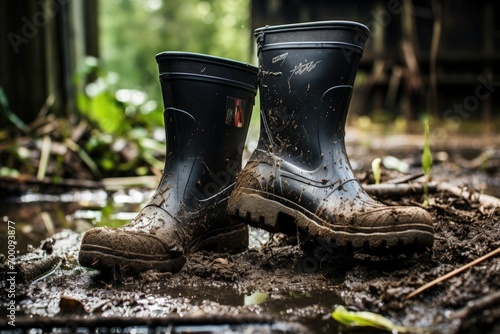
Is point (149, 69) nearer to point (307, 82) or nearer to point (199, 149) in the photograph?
point (199, 149)

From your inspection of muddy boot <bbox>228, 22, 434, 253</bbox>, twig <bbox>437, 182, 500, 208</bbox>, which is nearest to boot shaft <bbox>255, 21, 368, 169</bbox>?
muddy boot <bbox>228, 22, 434, 253</bbox>

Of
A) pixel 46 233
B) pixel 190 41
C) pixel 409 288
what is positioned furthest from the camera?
pixel 190 41

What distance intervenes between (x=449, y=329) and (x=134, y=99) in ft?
11.8

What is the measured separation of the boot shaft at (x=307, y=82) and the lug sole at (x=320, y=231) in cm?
15

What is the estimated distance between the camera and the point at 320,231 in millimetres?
1430

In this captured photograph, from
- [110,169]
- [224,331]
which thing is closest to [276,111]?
[224,331]

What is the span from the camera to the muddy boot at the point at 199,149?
157cm

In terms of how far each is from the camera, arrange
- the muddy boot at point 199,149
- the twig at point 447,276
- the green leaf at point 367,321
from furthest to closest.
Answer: the muddy boot at point 199,149 → the twig at point 447,276 → the green leaf at point 367,321

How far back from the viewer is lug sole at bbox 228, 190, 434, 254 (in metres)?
1.34

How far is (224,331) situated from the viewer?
1.01 m

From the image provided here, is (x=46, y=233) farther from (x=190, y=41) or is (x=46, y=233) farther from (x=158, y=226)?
(x=190, y=41)

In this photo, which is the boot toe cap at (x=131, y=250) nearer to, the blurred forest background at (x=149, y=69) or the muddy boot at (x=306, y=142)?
the muddy boot at (x=306, y=142)

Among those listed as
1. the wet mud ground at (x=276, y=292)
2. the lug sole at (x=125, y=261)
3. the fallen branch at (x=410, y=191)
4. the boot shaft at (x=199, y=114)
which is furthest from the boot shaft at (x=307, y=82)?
the fallen branch at (x=410, y=191)

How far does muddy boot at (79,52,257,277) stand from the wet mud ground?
0.09 meters
